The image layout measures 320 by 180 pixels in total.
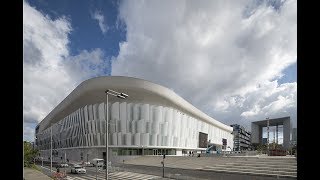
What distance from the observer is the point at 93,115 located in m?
88.7

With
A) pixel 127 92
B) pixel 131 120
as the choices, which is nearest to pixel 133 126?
pixel 131 120

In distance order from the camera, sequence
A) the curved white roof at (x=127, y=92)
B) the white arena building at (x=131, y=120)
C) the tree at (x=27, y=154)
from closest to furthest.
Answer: the tree at (x=27, y=154) < the curved white roof at (x=127, y=92) < the white arena building at (x=131, y=120)

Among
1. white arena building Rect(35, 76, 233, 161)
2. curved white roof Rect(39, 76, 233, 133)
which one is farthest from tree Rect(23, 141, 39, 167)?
curved white roof Rect(39, 76, 233, 133)

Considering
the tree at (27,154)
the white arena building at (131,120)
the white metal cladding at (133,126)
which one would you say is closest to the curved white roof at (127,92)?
the white arena building at (131,120)

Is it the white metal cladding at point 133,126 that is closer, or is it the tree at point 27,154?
the tree at point 27,154

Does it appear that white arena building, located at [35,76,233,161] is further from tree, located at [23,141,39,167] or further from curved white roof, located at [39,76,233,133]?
tree, located at [23,141,39,167]

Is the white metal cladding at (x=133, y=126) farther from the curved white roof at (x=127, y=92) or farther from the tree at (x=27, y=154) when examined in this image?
the tree at (x=27, y=154)

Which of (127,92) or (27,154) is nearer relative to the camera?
(27,154)

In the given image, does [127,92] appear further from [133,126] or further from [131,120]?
[133,126]
